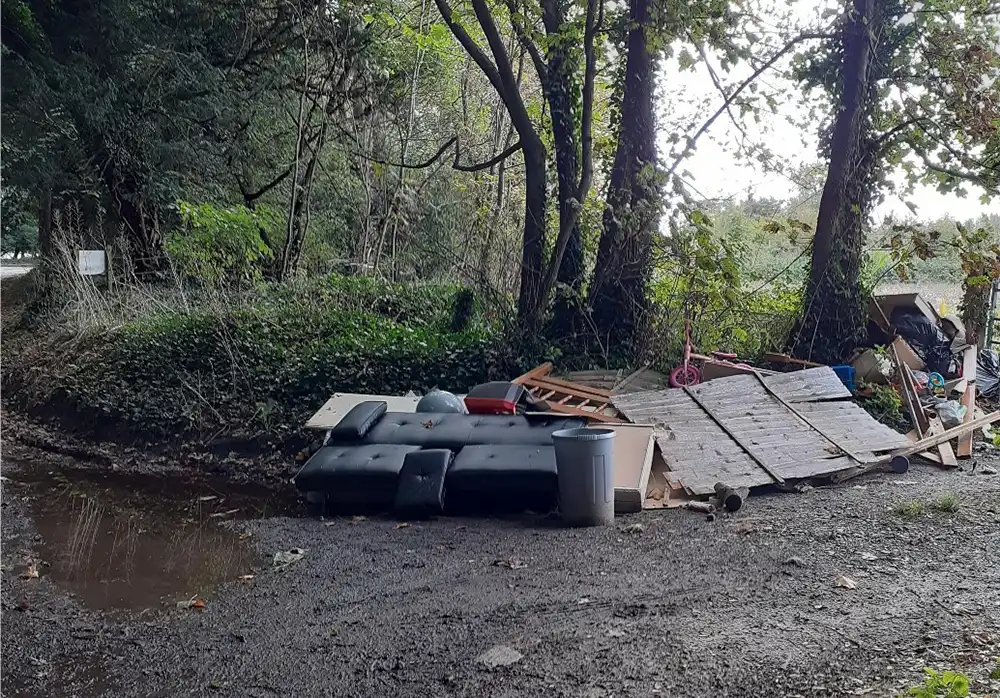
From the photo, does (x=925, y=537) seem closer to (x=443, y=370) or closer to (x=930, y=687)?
(x=930, y=687)

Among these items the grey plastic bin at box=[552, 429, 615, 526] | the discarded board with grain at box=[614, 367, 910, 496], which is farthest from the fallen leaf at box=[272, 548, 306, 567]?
the discarded board with grain at box=[614, 367, 910, 496]

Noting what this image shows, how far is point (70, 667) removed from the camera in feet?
13.8

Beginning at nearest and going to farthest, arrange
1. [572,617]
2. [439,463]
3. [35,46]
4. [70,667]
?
[70,667]
[572,617]
[439,463]
[35,46]

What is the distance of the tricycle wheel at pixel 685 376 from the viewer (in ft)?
30.9

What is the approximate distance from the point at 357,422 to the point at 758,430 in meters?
3.69

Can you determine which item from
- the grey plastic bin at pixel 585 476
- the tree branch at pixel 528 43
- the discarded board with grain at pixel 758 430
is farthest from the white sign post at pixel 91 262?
the grey plastic bin at pixel 585 476

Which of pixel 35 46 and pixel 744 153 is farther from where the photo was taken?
pixel 35 46

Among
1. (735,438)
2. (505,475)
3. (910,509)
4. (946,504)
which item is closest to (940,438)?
(946,504)

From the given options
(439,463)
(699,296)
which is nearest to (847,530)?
(439,463)

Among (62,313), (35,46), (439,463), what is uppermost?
(35,46)

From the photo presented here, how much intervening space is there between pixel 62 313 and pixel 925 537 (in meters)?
11.4

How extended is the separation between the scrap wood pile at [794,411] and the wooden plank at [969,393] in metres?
0.01

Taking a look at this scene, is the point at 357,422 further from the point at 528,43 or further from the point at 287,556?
the point at 528,43

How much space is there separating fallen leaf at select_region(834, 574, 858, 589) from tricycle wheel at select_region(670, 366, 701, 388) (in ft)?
14.2
